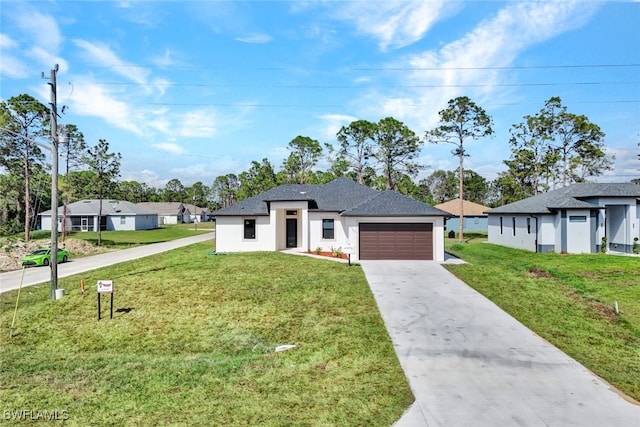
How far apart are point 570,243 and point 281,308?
78.2 ft

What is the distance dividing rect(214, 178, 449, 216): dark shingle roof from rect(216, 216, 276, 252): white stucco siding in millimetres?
560

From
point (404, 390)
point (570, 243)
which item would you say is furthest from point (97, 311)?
point (570, 243)

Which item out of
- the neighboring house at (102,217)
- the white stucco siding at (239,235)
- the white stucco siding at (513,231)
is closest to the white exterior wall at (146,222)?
the neighboring house at (102,217)

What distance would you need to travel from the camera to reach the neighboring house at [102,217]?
50594 mm

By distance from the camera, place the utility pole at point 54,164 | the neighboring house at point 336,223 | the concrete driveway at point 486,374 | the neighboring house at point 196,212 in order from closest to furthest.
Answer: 1. the concrete driveway at point 486,374
2. the utility pole at point 54,164
3. the neighboring house at point 336,223
4. the neighboring house at point 196,212

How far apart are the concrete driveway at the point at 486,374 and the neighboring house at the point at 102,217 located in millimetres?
50008

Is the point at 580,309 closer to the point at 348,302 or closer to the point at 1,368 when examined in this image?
the point at 348,302

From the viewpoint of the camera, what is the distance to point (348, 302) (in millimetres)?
12273

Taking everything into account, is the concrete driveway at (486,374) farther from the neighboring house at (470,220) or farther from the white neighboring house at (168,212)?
the white neighboring house at (168,212)

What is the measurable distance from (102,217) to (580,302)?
55972mm

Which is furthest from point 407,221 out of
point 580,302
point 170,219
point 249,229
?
point 170,219

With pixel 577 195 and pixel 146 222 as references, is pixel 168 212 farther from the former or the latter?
pixel 577 195

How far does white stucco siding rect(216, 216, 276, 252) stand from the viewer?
24578 millimetres

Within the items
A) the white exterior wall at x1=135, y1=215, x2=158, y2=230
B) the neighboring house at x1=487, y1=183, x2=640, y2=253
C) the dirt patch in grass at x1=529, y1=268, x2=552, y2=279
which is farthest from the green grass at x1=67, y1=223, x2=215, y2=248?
the neighboring house at x1=487, y1=183, x2=640, y2=253
